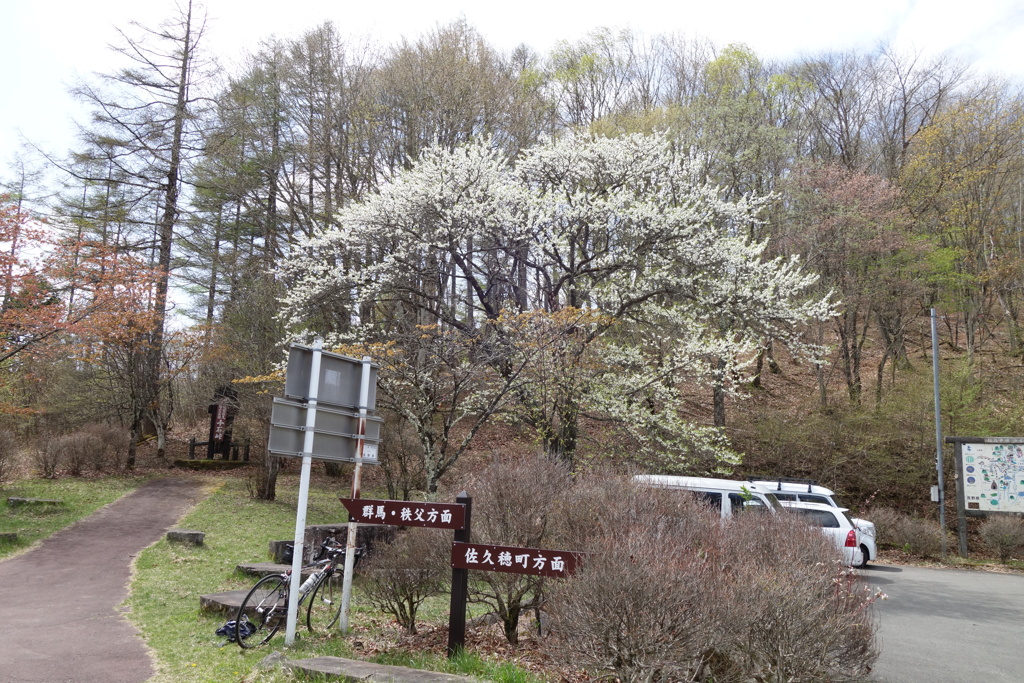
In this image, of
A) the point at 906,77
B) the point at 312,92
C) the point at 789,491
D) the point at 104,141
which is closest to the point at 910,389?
the point at 789,491

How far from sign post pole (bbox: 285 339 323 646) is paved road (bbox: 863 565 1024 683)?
576 centimetres

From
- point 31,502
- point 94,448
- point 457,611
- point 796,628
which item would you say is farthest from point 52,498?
point 796,628

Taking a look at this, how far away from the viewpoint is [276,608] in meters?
7.77

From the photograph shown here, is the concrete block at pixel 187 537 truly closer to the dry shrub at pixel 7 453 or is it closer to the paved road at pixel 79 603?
the paved road at pixel 79 603

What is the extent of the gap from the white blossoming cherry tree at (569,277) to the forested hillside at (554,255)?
3.3 inches

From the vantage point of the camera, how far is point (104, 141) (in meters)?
25.9

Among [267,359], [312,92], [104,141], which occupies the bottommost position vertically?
[267,359]

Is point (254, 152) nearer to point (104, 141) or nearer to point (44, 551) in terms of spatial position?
point (104, 141)

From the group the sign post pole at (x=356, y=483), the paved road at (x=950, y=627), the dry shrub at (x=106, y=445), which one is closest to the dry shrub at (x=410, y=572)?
the sign post pole at (x=356, y=483)

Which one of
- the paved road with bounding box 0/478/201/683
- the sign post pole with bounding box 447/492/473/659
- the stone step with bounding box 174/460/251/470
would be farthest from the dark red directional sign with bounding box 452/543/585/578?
the stone step with bounding box 174/460/251/470

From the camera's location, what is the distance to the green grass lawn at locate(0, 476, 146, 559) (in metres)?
Result: 13.7

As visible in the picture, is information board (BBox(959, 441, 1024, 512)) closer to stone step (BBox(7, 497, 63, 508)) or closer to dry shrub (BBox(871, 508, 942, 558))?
dry shrub (BBox(871, 508, 942, 558))

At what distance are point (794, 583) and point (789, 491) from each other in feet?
34.4

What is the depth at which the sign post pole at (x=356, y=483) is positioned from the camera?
7.56m
